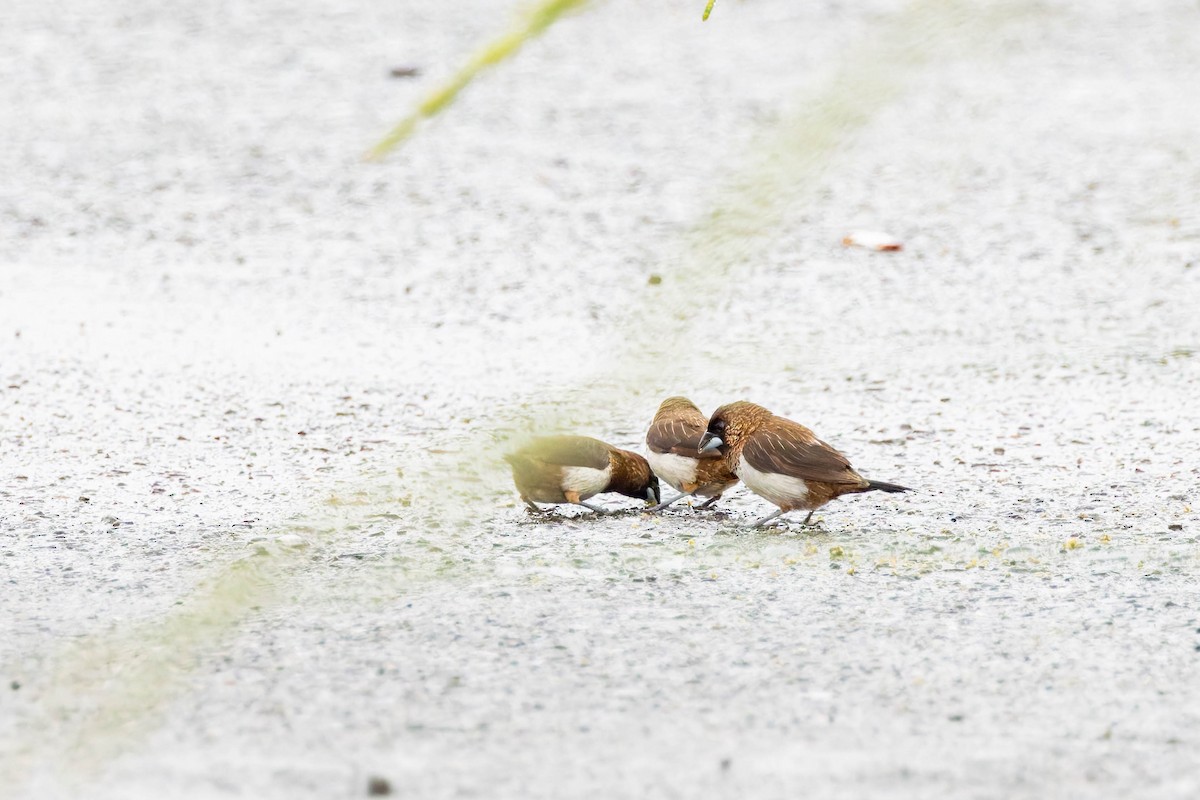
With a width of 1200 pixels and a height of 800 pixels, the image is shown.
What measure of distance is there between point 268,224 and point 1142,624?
471 centimetres

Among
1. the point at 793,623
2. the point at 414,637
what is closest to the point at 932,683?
the point at 793,623

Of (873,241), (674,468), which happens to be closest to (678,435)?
(674,468)

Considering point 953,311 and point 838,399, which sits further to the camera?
point 953,311

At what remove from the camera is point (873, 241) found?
633cm

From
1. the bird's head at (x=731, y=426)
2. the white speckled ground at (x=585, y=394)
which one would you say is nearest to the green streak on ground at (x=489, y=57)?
the white speckled ground at (x=585, y=394)

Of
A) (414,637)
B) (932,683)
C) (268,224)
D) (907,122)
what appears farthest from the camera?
(907,122)

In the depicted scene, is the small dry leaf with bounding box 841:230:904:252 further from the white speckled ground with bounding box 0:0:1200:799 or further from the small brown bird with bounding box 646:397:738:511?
the small brown bird with bounding box 646:397:738:511

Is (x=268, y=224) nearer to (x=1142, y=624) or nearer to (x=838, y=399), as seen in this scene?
(x=838, y=399)

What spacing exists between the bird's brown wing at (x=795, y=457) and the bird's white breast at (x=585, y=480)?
33 centimetres

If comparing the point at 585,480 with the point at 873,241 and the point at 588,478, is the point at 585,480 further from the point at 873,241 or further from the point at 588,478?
the point at 873,241

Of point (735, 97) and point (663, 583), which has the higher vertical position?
point (735, 97)

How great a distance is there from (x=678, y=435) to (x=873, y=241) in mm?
3023

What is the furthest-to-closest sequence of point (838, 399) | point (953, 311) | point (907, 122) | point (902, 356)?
1. point (907, 122)
2. point (953, 311)
3. point (902, 356)
4. point (838, 399)

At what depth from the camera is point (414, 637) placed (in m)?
2.70
